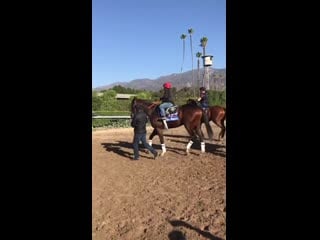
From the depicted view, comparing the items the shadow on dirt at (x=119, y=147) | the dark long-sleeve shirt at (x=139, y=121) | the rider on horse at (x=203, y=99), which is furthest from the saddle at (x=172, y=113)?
the shadow on dirt at (x=119, y=147)

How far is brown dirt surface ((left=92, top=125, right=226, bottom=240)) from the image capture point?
4.28 meters

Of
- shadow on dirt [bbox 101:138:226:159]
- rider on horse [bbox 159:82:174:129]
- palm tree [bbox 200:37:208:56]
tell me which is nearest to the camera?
rider on horse [bbox 159:82:174:129]

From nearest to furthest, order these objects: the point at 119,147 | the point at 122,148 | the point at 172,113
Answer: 1. the point at 172,113
2. the point at 122,148
3. the point at 119,147

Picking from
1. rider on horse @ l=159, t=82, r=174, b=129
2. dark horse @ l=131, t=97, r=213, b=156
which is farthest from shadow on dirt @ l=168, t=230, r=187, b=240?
rider on horse @ l=159, t=82, r=174, b=129

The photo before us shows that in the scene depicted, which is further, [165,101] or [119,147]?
[119,147]

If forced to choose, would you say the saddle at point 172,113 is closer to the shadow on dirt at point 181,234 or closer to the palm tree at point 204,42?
the shadow on dirt at point 181,234

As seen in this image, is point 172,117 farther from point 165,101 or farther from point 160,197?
point 160,197

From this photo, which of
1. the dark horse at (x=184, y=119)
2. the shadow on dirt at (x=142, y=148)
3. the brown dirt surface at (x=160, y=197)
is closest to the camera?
the brown dirt surface at (x=160, y=197)

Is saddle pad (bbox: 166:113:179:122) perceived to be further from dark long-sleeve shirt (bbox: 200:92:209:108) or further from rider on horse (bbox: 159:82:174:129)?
dark long-sleeve shirt (bbox: 200:92:209:108)

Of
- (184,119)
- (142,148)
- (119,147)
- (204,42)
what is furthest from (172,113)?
(204,42)

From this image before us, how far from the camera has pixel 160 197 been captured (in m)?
5.69

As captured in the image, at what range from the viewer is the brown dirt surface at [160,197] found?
168 inches
